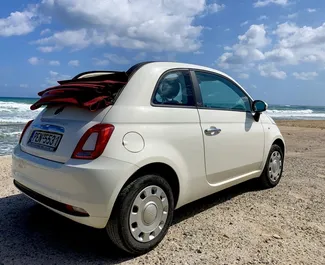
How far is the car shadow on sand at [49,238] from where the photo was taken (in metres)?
2.79

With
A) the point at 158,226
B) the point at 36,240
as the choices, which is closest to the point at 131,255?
the point at 158,226

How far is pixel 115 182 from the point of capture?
100 inches

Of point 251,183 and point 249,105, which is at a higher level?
point 249,105

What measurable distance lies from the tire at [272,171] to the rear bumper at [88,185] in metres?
2.80

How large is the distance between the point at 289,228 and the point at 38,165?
2.72 metres

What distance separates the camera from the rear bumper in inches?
98.5

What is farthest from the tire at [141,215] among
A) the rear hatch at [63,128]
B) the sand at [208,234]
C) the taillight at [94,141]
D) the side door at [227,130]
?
the side door at [227,130]

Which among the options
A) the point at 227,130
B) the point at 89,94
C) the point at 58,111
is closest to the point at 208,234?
the point at 227,130

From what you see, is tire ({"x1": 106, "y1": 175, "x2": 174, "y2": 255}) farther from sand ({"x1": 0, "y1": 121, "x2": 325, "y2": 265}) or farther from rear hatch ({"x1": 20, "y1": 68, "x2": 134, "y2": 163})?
rear hatch ({"x1": 20, "y1": 68, "x2": 134, "y2": 163})

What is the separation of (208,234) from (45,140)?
6.24ft

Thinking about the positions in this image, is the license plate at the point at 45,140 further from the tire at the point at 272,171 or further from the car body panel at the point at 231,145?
the tire at the point at 272,171

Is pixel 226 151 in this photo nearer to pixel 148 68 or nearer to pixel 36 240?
pixel 148 68

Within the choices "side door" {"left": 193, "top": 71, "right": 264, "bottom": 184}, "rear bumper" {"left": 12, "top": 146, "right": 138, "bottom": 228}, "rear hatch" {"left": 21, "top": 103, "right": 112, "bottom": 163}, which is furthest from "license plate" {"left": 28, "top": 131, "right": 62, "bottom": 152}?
"side door" {"left": 193, "top": 71, "right": 264, "bottom": 184}

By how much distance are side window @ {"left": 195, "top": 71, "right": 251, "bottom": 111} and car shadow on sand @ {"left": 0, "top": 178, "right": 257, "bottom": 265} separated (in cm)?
135
